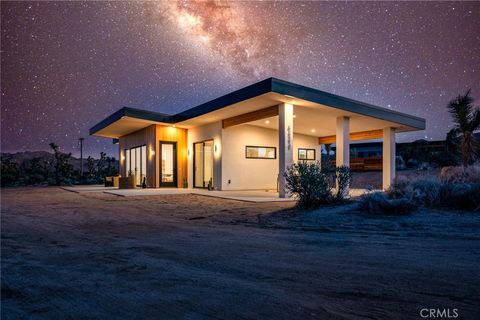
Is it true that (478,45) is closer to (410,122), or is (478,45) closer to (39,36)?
(410,122)

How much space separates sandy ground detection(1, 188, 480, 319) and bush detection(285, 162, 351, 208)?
1577 mm

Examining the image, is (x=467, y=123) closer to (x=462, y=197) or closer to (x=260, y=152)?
(x=260, y=152)

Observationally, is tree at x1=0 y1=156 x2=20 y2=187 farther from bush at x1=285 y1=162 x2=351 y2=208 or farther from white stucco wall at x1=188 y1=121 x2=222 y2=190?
bush at x1=285 y1=162 x2=351 y2=208

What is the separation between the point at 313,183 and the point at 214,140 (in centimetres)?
830

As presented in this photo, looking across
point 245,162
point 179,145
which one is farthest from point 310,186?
point 179,145

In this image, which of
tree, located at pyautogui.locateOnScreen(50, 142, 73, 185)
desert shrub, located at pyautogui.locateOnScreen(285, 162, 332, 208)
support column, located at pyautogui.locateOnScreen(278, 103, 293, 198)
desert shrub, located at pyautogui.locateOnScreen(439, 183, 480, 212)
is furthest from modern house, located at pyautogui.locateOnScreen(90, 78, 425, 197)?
tree, located at pyautogui.locateOnScreen(50, 142, 73, 185)

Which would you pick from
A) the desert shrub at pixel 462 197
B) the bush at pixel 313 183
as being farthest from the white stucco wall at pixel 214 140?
the desert shrub at pixel 462 197

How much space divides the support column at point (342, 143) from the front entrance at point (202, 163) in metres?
6.64

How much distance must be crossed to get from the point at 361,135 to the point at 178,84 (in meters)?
9.68

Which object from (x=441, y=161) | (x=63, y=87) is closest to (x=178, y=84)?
(x=63, y=87)

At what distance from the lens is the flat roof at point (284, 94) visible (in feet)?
29.8

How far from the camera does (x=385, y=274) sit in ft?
8.40

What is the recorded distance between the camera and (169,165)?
16.1 meters

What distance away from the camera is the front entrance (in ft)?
51.6
